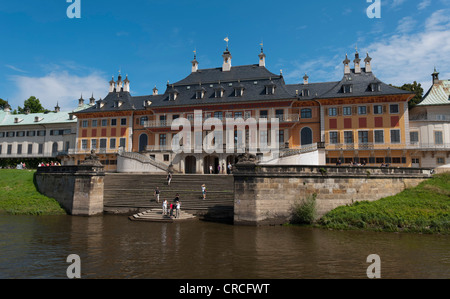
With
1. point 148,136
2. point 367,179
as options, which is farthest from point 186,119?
point 367,179

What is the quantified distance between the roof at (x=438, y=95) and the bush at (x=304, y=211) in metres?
27.2

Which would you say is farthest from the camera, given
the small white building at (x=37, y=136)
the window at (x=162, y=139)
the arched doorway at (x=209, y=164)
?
the small white building at (x=37, y=136)

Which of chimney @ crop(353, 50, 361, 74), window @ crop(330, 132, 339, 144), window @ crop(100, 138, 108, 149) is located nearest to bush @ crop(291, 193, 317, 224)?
window @ crop(330, 132, 339, 144)

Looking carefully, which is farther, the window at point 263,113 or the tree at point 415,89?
the tree at point 415,89

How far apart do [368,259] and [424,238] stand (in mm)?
6981

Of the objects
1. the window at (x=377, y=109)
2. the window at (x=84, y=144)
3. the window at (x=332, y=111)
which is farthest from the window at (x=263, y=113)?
the window at (x=84, y=144)

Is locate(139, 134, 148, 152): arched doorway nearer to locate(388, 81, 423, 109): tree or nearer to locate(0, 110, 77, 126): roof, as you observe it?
locate(0, 110, 77, 126): roof

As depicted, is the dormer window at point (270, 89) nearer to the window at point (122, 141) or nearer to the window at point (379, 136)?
the window at point (379, 136)

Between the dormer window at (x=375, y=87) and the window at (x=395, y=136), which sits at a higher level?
the dormer window at (x=375, y=87)

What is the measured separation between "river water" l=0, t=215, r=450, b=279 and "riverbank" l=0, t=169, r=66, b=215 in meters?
5.05

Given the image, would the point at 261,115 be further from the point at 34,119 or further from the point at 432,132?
the point at 34,119

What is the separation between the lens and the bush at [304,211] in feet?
68.6

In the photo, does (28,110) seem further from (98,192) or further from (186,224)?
(186,224)

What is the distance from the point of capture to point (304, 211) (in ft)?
68.5
